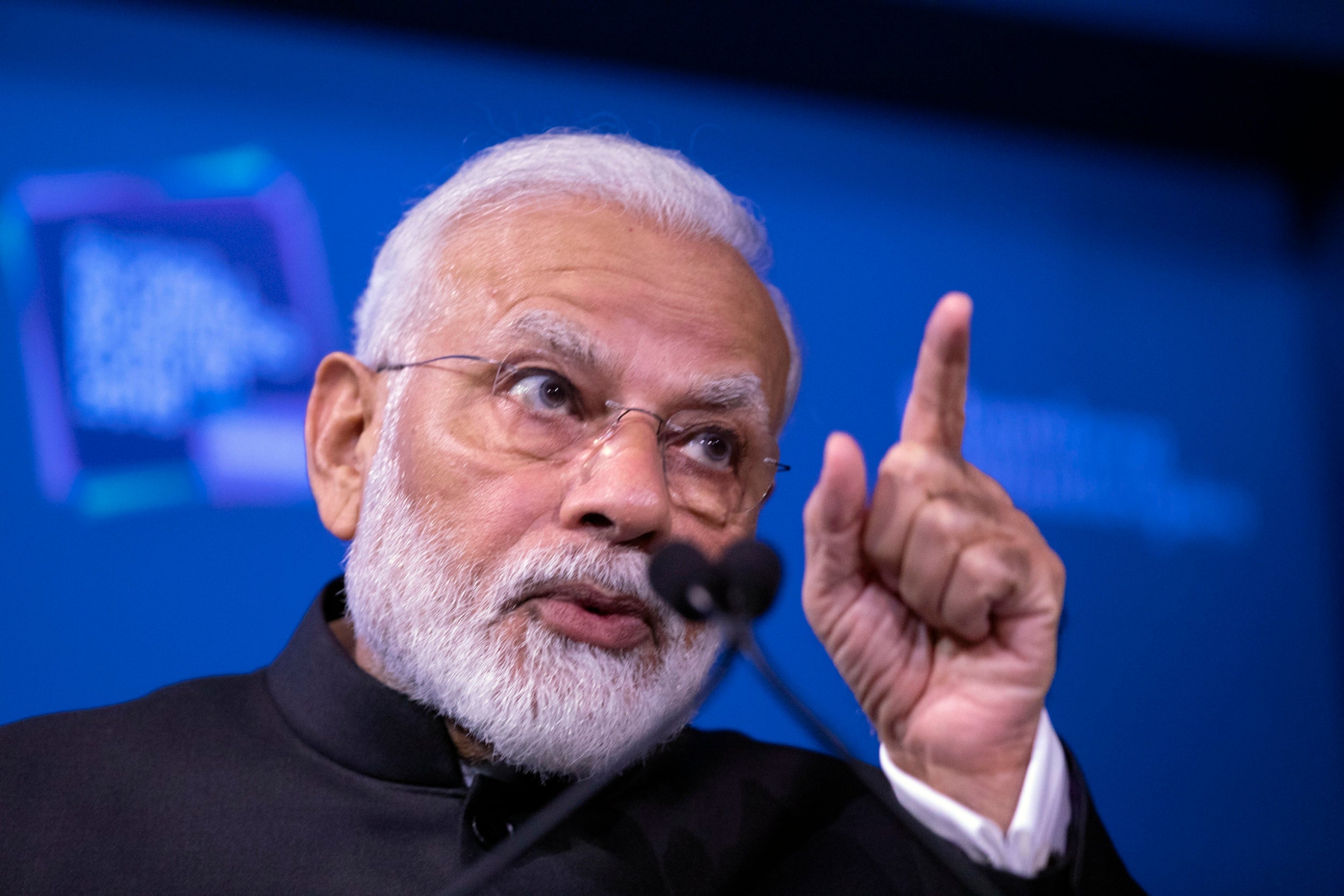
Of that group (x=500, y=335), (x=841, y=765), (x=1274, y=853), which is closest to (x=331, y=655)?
(x=500, y=335)

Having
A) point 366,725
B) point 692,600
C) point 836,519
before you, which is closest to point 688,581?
point 692,600

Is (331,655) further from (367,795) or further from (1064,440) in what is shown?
(1064,440)

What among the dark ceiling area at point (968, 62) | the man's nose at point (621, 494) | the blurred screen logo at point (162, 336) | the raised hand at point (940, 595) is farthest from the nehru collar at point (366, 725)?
the dark ceiling area at point (968, 62)

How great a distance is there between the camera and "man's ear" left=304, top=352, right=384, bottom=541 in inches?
70.5

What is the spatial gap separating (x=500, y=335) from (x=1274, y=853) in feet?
8.67

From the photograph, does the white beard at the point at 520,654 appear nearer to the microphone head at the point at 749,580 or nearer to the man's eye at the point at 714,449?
the man's eye at the point at 714,449

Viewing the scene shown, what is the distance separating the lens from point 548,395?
5.28 feet

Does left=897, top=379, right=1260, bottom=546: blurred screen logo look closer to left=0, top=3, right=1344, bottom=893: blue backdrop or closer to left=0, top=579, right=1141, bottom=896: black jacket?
left=0, top=3, right=1344, bottom=893: blue backdrop

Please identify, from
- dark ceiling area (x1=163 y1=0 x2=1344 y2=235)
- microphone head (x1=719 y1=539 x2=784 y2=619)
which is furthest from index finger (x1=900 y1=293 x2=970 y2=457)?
dark ceiling area (x1=163 y1=0 x2=1344 y2=235)

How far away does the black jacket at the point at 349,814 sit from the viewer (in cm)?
143

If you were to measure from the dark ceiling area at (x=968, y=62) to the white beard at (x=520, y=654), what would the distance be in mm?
1760

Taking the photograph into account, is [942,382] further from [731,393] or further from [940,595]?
[731,393]

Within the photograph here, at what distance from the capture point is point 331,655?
164cm

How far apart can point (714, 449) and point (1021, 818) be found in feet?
2.36
